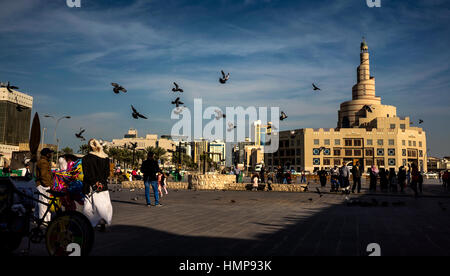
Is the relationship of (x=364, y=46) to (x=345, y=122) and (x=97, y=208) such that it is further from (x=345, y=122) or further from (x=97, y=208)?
(x=97, y=208)

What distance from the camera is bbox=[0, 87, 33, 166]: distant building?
402ft

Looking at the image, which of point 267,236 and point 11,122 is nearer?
point 267,236

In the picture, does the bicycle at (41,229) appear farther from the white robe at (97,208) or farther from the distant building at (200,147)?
the distant building at (200,147)

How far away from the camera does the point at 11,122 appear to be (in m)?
137

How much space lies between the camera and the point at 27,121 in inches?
5812

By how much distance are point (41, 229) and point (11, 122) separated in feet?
502

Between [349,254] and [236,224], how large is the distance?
3357 mm

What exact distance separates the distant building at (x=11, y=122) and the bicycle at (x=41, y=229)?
12796cm

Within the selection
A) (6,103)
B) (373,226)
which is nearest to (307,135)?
(6,103)

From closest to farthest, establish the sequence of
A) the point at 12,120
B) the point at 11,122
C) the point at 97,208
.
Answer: the point at 97,208, the point at 11,122, the point at 12,120

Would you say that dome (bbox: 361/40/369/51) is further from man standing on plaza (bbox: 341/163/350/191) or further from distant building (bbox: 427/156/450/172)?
man standing on plaza (bbox: 341/163/350/191)

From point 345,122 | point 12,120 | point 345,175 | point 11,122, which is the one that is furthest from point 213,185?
point 12,120

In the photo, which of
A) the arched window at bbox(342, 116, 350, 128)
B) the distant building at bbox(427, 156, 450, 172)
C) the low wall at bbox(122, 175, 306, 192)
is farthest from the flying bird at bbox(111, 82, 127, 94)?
the distant building at bbox(427, 156, 450, 172)
